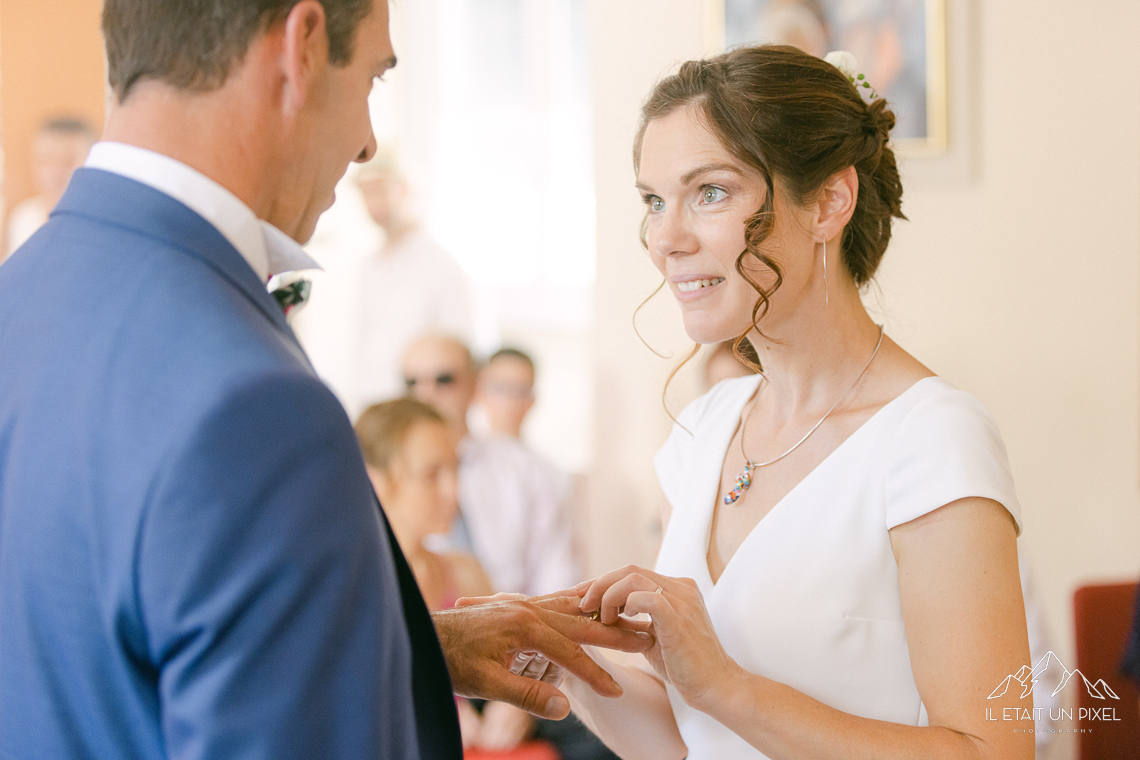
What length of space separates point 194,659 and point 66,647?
0.36 ft

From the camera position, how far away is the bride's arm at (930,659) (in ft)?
3.35

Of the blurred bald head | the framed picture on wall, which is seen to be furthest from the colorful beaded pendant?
the blurred bald head

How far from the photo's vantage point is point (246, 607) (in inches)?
24.2

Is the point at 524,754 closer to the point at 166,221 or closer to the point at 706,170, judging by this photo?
the point at 706,170

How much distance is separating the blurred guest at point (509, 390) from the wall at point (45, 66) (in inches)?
82.8

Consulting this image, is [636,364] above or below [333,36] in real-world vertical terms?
below

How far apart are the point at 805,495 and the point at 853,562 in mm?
115

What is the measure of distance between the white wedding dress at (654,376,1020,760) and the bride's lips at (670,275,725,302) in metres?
0.27

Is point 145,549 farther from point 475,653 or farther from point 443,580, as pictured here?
point 443,580

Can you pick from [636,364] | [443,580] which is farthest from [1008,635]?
[443,580]

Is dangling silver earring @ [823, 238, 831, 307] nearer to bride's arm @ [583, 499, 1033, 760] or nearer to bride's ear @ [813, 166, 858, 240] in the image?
bride's ear @ [813, 166, 858, 240]

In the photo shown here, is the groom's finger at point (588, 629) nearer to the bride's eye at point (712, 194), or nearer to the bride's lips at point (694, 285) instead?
the bride's lips at point (694, 285)

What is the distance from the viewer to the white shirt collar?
2.35ft

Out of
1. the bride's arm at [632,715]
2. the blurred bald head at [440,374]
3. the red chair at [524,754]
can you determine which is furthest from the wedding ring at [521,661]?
the blurred bald head at [440,374]
